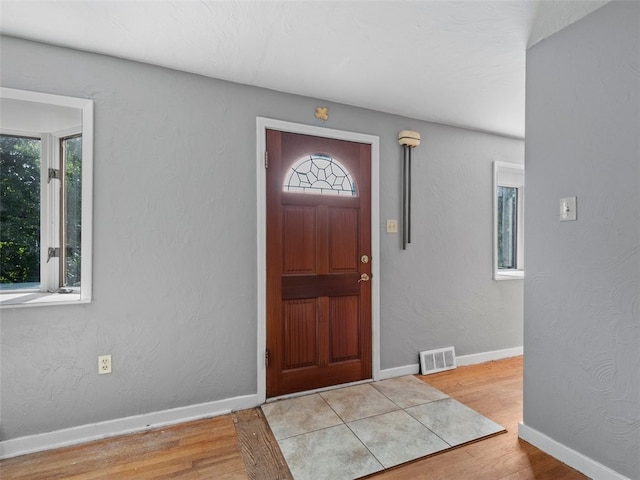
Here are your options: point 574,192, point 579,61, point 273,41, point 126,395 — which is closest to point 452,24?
point 579,61

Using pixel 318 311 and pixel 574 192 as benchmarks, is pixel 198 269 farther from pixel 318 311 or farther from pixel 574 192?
pixel 574 192

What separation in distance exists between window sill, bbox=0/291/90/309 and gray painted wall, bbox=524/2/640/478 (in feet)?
8.88

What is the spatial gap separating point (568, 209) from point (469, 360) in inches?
76.5

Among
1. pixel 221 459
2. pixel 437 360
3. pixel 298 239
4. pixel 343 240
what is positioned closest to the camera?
pixel 221 459

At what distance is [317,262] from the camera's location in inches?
99.3

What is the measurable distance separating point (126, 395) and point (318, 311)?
4.51 ft

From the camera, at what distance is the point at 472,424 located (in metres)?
2.06

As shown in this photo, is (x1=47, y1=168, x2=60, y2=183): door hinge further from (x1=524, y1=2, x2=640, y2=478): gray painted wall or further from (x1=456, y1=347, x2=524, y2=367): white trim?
(x1=456, y1=347, x2=524, y2=367): white trim

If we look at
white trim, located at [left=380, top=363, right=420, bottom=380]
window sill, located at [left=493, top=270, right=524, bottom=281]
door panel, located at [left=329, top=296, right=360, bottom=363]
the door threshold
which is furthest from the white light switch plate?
the door threshold

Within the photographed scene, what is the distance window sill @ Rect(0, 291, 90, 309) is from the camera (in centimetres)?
178

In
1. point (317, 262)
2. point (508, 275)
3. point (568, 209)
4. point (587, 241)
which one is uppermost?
point (568, 209)

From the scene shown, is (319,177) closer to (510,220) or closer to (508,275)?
(508,275)

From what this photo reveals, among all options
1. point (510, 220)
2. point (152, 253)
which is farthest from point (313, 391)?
point (510, 220)

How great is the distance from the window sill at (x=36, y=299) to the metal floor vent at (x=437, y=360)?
263 cm
